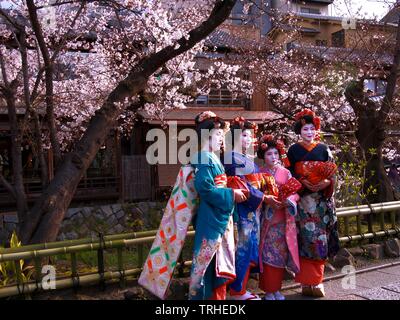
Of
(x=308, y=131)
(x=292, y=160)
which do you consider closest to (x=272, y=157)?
(x=292, y=160)

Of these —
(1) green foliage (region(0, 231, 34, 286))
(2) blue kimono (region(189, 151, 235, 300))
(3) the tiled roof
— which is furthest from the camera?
(3) the tiled roof

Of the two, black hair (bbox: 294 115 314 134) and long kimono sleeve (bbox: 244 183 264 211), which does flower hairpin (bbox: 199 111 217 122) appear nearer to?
long kimono sleeve (bbox: 244 183 264 211)

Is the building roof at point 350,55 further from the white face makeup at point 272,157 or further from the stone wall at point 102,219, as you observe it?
the stone wall at point 102,219

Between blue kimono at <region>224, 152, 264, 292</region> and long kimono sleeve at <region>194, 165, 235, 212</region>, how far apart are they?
35 centimetres

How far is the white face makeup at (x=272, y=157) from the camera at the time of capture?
456 centimetres

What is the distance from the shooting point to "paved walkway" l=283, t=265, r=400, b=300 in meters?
4.65

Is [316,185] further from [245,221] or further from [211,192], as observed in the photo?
[211,192]

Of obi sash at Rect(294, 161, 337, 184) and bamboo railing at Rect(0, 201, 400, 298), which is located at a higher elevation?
obi sash at Rect(294, 161, 337, 184)

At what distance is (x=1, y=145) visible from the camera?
1374cm

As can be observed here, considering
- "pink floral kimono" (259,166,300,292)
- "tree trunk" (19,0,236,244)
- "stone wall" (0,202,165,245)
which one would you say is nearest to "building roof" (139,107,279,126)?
"stone wall" (0,202,165,245)

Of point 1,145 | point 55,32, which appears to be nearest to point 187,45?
point 55,32

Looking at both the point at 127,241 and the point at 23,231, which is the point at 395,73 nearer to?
the point at 127,241

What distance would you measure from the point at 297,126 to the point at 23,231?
A: 133 inches
